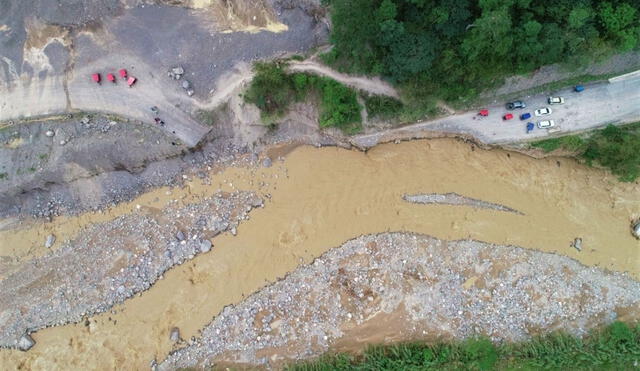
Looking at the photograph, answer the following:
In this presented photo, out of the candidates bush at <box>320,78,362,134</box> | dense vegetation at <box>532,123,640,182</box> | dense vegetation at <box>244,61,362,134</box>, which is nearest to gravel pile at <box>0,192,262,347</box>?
dense vegetation at <box>244,61,362,134</box>

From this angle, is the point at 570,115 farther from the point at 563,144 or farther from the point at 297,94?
the point at 297,94

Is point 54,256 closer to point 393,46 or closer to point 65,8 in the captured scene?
point 65,8

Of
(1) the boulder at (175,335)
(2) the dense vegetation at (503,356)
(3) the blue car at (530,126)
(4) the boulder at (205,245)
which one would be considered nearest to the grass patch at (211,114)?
(4) the boulder at (205,245)

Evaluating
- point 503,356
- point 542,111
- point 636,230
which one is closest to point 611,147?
point 542,111

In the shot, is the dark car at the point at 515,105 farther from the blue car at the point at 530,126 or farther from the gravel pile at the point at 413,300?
the gravel pile at the point at 413,300

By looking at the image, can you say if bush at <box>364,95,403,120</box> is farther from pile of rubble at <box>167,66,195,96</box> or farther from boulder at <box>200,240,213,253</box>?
boulder at <box>200,240,213,253</box>
